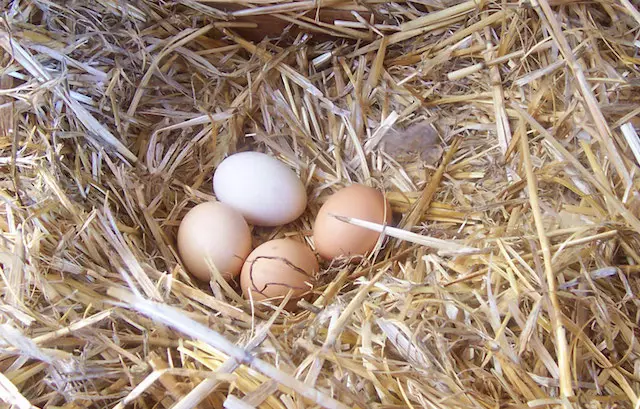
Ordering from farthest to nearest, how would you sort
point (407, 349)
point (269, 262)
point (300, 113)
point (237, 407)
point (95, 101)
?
point (300, 113)
point (95, 101)
point (269, 262)
point (407, 349)
point (237, 407)

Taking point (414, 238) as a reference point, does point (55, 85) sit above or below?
above

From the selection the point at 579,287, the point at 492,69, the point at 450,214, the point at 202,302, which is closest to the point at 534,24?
the point at 492,69

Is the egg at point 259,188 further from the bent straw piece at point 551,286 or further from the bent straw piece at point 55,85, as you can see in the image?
the bent straw piece at point 551,286

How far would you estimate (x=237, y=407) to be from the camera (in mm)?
761

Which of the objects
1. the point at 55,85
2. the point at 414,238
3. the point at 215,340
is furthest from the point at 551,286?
the point at 55,85

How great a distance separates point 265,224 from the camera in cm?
129

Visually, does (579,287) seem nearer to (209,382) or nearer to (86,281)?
(209,382)

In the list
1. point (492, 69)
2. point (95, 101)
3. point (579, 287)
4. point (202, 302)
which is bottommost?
point (202, 302)

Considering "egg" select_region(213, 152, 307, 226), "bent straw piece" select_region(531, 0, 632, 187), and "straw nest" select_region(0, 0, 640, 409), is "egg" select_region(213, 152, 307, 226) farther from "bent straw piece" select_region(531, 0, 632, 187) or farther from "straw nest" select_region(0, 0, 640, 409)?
"bent straw piece" select_region(531, 0, 632, 187)

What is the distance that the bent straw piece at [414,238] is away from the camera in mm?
1026

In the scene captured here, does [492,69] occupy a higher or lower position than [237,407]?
higher

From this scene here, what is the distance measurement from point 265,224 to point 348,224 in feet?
0.67

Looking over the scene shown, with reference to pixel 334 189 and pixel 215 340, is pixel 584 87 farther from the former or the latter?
pixel 215 340

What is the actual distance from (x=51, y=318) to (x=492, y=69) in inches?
38.1
